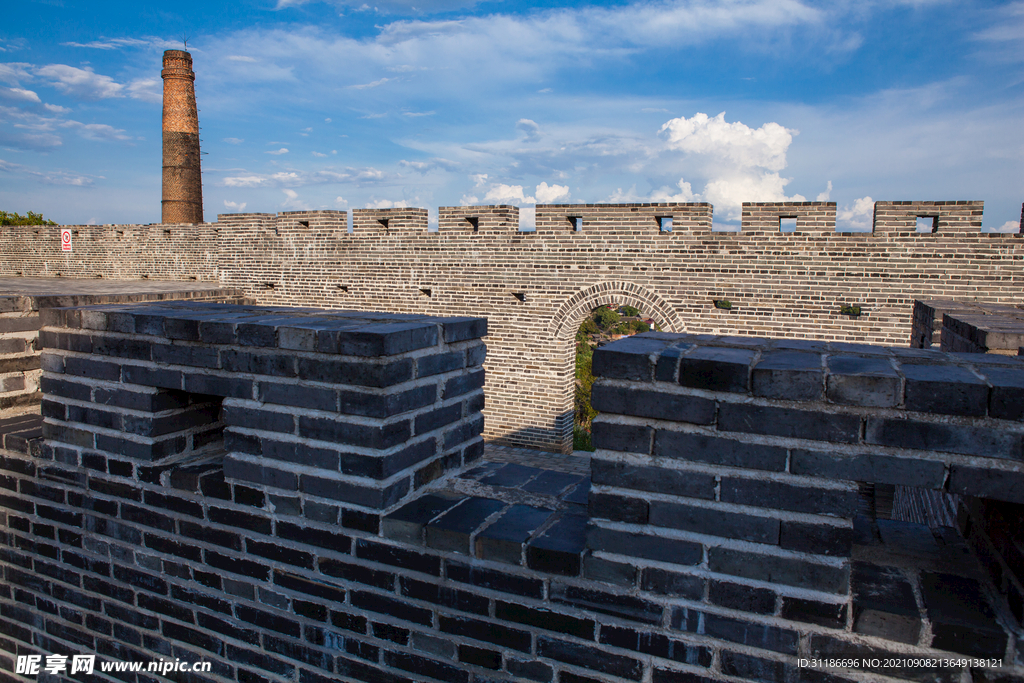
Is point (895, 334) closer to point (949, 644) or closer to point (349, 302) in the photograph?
point (949, 644)

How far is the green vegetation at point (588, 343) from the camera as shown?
20880 mm

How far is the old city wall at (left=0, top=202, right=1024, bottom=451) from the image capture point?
6.86 meters

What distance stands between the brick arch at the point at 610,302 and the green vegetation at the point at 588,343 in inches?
316

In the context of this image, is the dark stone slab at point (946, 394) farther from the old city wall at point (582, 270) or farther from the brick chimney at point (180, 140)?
the brick chimney at point (180, 140)

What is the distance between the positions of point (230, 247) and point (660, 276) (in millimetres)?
8382

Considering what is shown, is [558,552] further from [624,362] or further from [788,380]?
[788,380]

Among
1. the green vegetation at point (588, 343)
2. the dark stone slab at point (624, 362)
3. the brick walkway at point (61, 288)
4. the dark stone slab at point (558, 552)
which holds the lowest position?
the green vegetation at point (588, 343)

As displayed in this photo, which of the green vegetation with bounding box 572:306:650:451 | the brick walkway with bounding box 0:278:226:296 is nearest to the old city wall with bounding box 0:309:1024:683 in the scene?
the brick walkway with bounding box 0:278:226:296

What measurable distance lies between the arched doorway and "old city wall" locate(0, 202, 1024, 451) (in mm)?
21

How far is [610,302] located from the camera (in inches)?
328

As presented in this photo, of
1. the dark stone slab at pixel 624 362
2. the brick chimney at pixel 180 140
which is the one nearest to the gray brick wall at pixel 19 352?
the dark stone slab at pixel 624 362

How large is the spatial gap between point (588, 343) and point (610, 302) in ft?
A: 103

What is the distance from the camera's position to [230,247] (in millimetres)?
11203

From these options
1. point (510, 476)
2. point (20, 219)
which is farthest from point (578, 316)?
point (20, 219)
